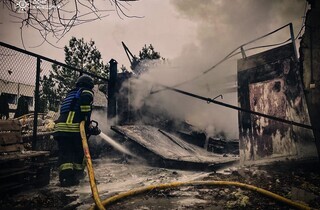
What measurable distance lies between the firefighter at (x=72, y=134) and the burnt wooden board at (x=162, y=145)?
1.66 meters

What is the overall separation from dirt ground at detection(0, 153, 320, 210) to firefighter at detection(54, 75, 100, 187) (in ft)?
0.77

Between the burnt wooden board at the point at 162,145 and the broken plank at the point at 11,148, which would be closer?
the broken plank at the point at 11,148

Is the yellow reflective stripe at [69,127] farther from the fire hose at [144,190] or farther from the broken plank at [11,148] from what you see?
the broken plank at [11,148]

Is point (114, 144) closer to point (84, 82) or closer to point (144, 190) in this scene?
point (84, 82)

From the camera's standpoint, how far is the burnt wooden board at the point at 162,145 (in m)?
5.16

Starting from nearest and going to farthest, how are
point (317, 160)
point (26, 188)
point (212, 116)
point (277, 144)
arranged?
point (26, 188)
point (317, 160)
point (277, 144)
point (212, 116)

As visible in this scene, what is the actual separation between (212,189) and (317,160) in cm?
205

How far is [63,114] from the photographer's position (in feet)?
13.9

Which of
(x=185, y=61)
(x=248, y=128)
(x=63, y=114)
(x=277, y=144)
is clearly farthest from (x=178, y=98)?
(x=63, y=114)

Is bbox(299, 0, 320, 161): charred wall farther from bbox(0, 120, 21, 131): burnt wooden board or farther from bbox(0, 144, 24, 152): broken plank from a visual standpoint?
bbox(0, 120, 21, 131): burnt wooden board

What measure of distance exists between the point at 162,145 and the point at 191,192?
2.81 metres

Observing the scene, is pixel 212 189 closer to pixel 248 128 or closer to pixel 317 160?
pixel 317 160

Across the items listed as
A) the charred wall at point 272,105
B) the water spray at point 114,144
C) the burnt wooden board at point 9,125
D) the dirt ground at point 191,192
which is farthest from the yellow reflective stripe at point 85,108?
the charred wall at point 272,105

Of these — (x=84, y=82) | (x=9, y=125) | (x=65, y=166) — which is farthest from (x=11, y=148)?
(x=84, y=82)
